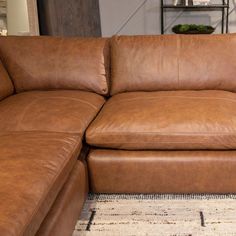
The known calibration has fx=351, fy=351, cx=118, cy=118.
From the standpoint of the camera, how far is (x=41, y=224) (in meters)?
1.17

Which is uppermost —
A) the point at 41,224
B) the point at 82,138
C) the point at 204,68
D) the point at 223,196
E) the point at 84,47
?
the point at 84,47

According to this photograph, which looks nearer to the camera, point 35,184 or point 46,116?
point 35,184

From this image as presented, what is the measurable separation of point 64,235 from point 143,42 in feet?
4.27

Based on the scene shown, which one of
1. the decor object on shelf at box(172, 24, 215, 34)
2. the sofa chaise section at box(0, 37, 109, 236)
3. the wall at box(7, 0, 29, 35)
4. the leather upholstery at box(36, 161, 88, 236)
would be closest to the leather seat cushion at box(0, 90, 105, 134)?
the sofa chaise section at box(0, 37, 109, 236)

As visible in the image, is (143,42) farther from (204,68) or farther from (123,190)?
(123,190)

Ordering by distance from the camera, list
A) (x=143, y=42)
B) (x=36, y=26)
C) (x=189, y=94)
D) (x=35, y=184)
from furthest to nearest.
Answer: (x=36, y=26) < (x=143, y=42) < (x=189, y=94) < (x=35, y=184)

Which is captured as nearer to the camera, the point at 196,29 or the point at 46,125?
the point at 46,125

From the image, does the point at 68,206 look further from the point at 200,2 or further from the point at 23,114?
the point at 200,2

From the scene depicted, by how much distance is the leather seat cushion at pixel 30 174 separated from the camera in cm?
97

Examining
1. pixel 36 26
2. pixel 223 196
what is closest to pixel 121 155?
pixel 223 196

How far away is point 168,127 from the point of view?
63.1 inches

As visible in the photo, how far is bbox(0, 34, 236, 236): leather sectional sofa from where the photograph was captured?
4.07 feet

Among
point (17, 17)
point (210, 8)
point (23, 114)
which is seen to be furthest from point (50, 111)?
point (210, 8)

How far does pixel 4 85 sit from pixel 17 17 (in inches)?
51.0
